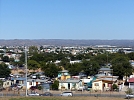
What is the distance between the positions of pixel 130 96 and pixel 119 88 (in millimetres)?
4047

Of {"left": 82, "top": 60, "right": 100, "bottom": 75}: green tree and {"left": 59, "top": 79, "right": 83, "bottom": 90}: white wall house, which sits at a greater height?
{"left": 82, "top": 60, "right": 100, "bottom": 75}: green tree

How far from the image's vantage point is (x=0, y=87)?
23.9 metres

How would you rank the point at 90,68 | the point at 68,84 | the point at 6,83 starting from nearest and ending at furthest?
1. the point at 68,84
2. the point at 6,83
3. the point at 90,68

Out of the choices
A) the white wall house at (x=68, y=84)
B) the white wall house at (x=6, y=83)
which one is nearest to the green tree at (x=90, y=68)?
the white wall house at (x=68, y=84)

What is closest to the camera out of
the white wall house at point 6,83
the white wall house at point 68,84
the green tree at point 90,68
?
the white wall house at point 68,84

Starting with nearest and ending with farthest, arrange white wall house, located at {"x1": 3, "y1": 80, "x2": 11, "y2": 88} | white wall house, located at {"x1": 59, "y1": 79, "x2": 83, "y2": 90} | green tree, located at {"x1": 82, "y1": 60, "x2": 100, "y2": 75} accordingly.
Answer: white wall house, located at {"x1": 59, "y1": 79, "x2": 83, "y2": 90} → white wall house, located at {"x1": 3, "y1": 80, "x2": 11, "y2": 88} → green tree, located at {"x1": 82, "y1": 60, "x2": 100, "y2": 75}

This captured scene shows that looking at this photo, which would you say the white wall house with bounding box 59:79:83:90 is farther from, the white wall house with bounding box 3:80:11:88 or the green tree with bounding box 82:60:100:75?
the green tree with bounding box 82:60:100:75

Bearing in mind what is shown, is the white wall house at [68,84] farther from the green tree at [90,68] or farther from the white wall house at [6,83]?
the green tree at [90,68]

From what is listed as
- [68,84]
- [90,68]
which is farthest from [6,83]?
[90,68]

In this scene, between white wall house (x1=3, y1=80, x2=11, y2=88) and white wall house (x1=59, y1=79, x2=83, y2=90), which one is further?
white wall house (x1=3, y1=80, x2=11, y2=88)

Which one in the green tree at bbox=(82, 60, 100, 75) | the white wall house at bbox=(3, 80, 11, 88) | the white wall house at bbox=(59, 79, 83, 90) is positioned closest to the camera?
the white wall house at bbox=(59, 79, 83, 90)

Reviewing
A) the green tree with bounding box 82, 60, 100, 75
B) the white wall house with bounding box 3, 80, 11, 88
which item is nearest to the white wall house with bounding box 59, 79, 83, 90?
the white wall house with bounding box 3, 80, 11, 88

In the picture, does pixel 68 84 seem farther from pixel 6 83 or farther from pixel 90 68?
pixel 90 68

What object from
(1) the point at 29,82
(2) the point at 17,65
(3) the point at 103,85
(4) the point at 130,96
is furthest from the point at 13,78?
(2) the point at 17,65
